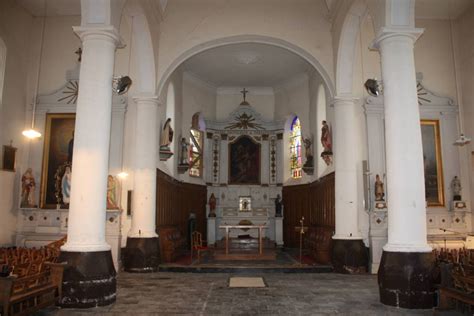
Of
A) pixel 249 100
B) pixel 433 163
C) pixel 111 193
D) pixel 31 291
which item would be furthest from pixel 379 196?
pixel 249 100

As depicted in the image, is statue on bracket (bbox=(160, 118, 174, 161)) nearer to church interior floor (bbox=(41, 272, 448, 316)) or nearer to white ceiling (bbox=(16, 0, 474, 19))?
white ceiling (bbox=(16, 0, 474, 19))

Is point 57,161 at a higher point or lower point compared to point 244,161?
lower

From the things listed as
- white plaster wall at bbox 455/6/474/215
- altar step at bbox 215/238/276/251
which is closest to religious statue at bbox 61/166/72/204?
altar step at bbox 215/238/276/251

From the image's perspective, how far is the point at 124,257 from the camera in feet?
34.4

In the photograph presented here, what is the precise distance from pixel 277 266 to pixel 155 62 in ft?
19.3

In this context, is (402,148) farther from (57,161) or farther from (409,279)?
(57,161)

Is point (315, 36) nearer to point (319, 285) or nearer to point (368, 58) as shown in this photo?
point (368, 58)

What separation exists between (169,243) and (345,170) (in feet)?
16.7

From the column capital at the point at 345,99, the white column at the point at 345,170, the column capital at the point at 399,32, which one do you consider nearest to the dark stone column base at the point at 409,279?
the column capital at the point at 399,32

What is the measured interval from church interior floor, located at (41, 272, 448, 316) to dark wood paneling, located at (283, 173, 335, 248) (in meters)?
2.74

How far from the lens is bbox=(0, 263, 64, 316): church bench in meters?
4.96

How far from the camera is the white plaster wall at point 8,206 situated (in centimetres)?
1068

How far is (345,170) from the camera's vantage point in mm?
10664

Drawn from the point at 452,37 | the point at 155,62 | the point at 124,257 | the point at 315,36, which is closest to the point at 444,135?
the point at 452,37
